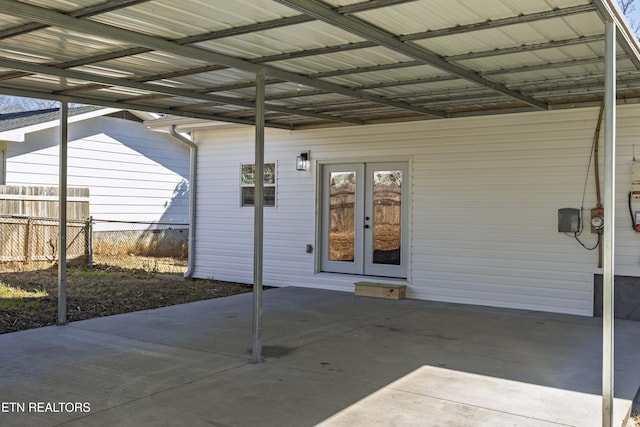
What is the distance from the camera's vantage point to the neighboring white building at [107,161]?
12.5 metres

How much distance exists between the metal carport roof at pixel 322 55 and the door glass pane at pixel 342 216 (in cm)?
215

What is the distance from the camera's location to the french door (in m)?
9.02

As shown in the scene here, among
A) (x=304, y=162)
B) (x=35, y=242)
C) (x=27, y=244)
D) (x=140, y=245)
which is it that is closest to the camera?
(x=304, y=162)

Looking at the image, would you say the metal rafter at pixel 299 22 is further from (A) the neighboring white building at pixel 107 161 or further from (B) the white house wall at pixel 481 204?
(A) the neighboring white building at pixel 107 161

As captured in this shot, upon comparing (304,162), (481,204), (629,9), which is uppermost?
(629,9)

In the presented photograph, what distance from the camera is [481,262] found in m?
8.09

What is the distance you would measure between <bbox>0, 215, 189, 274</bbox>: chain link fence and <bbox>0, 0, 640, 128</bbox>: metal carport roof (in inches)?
225

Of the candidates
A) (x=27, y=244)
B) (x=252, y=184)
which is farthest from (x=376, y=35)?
(x=27, y=244)

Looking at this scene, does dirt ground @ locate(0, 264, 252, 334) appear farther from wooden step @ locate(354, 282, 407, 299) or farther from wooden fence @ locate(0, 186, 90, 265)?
wooden step @ locate(354, 282, 407, 299)

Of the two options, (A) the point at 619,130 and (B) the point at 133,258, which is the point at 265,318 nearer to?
(A) the point at 619,130

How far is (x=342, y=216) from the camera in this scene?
31.3ft

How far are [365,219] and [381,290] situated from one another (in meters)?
1.29

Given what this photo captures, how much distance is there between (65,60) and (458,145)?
5.36 metres

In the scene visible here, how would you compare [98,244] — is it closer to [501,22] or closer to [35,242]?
[35,242]
